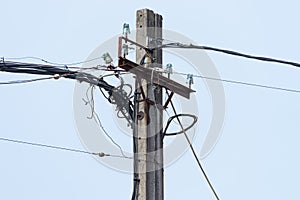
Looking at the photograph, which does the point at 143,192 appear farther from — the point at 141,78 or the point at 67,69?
the point at 67,69

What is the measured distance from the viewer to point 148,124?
621 cm

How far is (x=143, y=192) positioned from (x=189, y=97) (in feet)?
4.44

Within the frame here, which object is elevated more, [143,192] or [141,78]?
[141,78]

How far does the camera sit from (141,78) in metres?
6.26

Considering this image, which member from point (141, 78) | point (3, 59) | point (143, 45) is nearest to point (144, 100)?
point (141, 78)

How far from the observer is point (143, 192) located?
5.93 m

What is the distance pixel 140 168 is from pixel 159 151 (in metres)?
0.31

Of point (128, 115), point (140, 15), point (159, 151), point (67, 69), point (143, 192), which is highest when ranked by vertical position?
point (140, 15)

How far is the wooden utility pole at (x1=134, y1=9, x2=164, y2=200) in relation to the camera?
6.01 m

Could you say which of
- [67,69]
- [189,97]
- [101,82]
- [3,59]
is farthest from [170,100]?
[3,59]

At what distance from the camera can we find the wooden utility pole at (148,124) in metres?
6.01

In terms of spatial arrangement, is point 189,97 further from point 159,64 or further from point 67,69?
point 67,69

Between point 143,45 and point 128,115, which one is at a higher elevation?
point 143,45

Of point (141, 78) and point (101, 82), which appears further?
point (101, 82)
